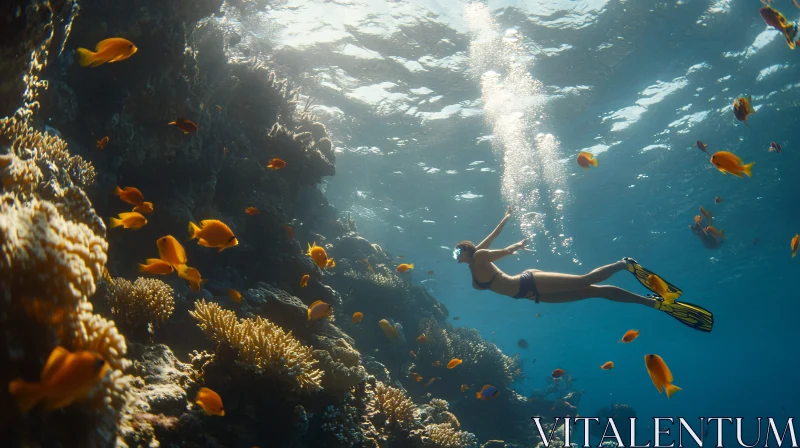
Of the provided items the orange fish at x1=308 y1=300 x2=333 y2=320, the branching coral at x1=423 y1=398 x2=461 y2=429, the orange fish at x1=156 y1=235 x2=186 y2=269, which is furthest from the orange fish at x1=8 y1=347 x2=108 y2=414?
the branching coral at x1=423 y1=398 x2=461 y2=429

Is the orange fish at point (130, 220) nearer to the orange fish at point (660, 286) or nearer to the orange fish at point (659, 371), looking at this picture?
the orange fish at point (659, 371)

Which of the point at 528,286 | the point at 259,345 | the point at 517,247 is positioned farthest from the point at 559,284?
the point at 259,345

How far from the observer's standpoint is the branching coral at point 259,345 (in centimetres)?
449

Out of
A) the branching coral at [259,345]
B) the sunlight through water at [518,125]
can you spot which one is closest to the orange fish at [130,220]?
the branching coral at [259,345]

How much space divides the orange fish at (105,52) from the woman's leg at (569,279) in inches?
293

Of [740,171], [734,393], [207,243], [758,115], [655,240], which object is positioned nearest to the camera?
[207,243]

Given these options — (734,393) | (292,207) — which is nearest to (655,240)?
(292,207)

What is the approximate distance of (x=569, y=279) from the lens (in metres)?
7.61

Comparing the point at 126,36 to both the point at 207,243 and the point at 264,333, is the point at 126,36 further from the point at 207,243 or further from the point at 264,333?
the point at 264,333

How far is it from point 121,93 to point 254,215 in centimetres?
313

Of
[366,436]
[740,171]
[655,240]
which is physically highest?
[655,240]

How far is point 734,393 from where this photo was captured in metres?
182

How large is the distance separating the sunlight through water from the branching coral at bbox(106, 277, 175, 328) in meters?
12.5

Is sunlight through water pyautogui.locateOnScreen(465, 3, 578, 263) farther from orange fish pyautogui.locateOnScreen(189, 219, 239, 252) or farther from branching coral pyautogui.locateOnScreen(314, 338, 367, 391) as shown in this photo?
branching coral pyautogui.locateOnScreen(314, 338, 367, 391)
